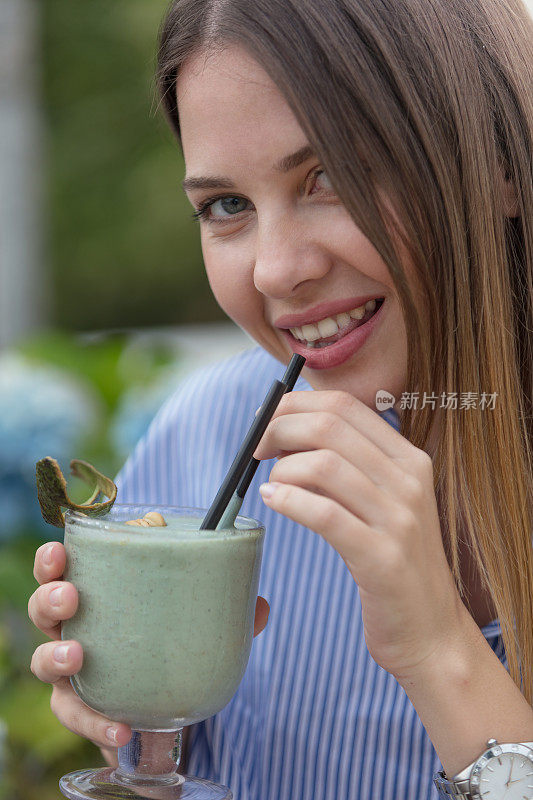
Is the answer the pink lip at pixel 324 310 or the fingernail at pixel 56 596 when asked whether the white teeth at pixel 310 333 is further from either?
the fingernail at pixel 56 596

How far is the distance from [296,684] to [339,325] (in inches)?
27.0

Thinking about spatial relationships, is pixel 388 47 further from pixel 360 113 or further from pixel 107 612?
pixel 107 612

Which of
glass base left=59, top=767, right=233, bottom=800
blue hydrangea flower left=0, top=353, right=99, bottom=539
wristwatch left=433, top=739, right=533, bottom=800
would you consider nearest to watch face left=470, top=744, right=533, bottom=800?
wristwatch left=433, top=739, right=533, bottom=800

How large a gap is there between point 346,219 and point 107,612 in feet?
1.86

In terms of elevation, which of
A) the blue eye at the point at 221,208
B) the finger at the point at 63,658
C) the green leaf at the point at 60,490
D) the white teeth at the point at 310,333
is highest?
the blue eye at the point at 221,208

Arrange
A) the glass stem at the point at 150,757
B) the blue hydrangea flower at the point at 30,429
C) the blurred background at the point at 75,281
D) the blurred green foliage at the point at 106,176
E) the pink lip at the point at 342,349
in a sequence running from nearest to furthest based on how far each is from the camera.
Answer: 1. the glass stem at the point at 150,757
2. the pink lip at the point at 342,349
3. the blurred background at the point at 75,281
4. the blue hydrangea flower at the point at 30,429
5. the blurred green foliage at the point at 106,176

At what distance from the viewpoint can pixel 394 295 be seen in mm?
1306

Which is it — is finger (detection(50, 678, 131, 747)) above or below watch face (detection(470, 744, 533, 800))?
above

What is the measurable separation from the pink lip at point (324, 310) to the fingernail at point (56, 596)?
0.49 meters

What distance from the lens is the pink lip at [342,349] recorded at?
1330mm

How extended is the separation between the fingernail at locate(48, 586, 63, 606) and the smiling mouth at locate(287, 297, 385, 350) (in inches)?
20.0

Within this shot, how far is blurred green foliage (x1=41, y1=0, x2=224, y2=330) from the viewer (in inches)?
358

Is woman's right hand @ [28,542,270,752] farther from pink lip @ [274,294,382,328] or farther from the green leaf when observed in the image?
pink lip @ [274,294,382,328]

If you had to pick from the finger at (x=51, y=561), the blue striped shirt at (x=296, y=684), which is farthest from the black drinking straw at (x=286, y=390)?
the blue striped shirt at (x=296, y=684)
